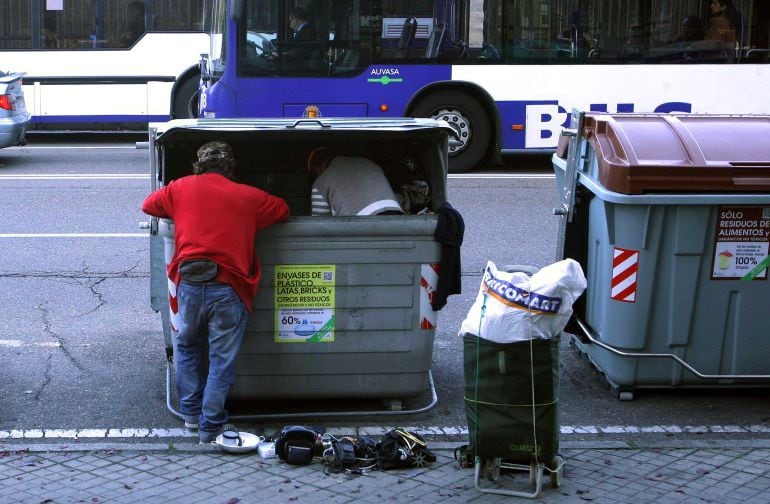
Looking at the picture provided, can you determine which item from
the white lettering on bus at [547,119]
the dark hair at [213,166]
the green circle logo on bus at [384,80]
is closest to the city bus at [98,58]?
the green circle logo on bus at [384,80]

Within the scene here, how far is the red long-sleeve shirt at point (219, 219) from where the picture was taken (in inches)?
203

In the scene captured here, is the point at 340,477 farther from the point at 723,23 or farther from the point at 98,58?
the point at 98,58

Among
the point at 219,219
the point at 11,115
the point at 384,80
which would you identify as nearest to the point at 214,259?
the point at 219,219

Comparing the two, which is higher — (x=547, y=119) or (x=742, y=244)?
(x=547, y=119)

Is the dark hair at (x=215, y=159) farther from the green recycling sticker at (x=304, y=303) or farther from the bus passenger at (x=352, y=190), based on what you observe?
the bus passenger at (x=352, y=190)

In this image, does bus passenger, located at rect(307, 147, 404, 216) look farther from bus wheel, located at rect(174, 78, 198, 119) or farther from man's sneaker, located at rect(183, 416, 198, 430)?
bus wheel, located at rect(174, 78, 198, 119)

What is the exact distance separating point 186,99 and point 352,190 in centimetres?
1209

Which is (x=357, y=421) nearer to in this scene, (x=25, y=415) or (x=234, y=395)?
(x=234, y=395)

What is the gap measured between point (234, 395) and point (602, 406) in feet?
6.68

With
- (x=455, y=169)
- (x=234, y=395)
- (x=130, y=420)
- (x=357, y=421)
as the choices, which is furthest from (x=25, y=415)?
(x=455, y=169)

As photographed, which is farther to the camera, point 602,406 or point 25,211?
point 25,211

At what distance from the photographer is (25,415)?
5.82 m

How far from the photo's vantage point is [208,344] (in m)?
5.45

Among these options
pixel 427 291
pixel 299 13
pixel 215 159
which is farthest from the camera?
pixel 299 13
